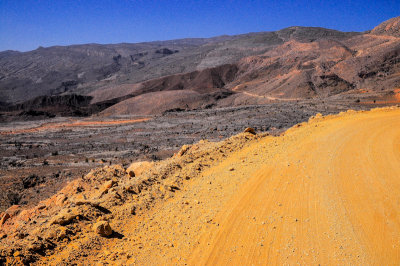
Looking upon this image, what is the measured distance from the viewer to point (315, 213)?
5496 millimetres

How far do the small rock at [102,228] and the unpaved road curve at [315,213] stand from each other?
1587mm

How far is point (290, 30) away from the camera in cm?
11275

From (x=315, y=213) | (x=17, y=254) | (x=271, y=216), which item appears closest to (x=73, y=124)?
(x=17, y=254)

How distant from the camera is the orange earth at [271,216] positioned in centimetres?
449

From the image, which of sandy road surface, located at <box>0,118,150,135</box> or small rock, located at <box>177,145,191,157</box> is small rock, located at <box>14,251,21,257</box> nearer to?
small rock, located at <box>177,145,191,157</box>

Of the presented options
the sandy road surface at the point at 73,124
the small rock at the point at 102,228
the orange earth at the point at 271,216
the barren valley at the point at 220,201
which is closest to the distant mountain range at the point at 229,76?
the sandy road surface at the point at 73,124

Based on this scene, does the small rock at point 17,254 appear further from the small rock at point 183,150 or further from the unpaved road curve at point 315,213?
the small rock at point 183,150

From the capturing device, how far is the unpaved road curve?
4508mm

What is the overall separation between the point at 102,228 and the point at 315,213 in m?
4.08

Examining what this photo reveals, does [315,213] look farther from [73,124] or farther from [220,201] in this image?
[73,124]

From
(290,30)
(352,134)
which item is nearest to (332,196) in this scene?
(352,134)

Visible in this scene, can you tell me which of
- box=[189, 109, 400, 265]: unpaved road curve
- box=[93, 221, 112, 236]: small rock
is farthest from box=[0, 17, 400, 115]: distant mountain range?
box=[93, 221, 112, 236]: small rock

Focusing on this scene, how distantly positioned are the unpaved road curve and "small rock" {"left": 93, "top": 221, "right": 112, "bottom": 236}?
159 centimetres

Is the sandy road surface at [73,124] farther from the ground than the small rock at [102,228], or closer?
closer
